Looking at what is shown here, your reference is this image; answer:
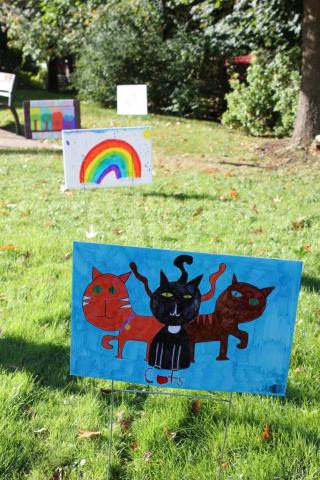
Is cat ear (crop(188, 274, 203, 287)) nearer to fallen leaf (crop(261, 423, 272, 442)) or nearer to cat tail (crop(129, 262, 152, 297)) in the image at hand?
cat tail (crop(129, 262, 152, 297))

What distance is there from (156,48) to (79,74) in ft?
10.4

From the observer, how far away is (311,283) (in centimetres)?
443

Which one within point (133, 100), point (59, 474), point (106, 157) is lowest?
point (59, 474)

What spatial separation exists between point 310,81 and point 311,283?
23.3 feet

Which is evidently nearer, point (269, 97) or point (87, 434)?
point (87, 434)

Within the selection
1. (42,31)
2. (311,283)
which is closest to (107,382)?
(311,283)

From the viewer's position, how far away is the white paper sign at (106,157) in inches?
266

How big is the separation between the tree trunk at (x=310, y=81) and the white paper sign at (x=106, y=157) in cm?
467

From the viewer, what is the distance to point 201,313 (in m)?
2.23

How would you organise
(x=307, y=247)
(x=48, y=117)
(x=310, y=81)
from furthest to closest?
(x=310, y=81), (x=48, y=117), (x=307, y=247)

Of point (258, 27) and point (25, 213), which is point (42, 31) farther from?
point (25, 213)

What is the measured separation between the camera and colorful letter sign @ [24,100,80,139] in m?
8.88

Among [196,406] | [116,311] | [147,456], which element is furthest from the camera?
[196,406]

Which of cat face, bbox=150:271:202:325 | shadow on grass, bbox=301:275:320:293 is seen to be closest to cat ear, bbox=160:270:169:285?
cat face, bbox=150:271:202:325
